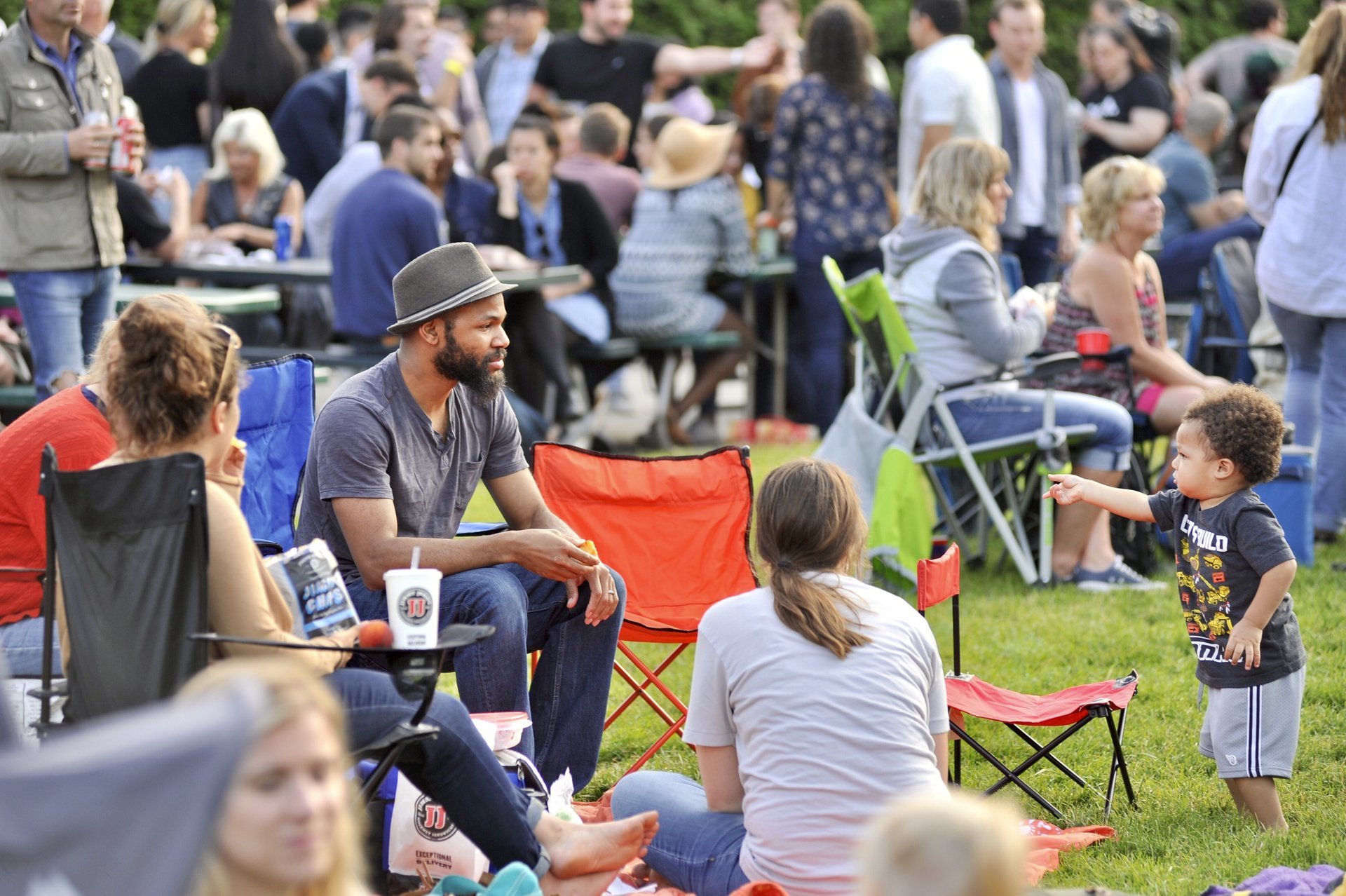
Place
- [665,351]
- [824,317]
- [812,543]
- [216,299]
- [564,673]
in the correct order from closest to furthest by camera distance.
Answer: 1. [812,543]
2. [564,673]
3. [216,299]
4. [824,317]
5. [665,351]

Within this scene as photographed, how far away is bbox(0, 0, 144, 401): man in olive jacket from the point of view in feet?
17.7

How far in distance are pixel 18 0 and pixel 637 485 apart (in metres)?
7.93

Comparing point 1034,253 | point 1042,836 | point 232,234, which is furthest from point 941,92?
point 1042,836

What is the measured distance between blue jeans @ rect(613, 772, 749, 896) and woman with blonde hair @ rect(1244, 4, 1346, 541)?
3.77 m

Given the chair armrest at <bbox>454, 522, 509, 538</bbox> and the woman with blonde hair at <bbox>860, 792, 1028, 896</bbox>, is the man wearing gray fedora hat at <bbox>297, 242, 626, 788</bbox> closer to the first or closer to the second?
the chair armrest at <bbox>454, 522, 509, 538</bbox>

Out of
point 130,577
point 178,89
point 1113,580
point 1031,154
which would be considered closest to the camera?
point 130,577

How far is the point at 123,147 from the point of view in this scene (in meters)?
5.52

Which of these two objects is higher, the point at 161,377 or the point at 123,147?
the point at 123,147

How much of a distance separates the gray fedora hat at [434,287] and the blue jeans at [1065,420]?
2.52 meters

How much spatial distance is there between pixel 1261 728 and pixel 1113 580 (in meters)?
2.35

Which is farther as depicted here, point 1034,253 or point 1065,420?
point 1034,253

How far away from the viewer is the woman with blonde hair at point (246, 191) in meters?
8.26

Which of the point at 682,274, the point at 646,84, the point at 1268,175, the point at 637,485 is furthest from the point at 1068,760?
the point at 646,84

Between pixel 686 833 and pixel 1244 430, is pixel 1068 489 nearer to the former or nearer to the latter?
pixel 1244 430
